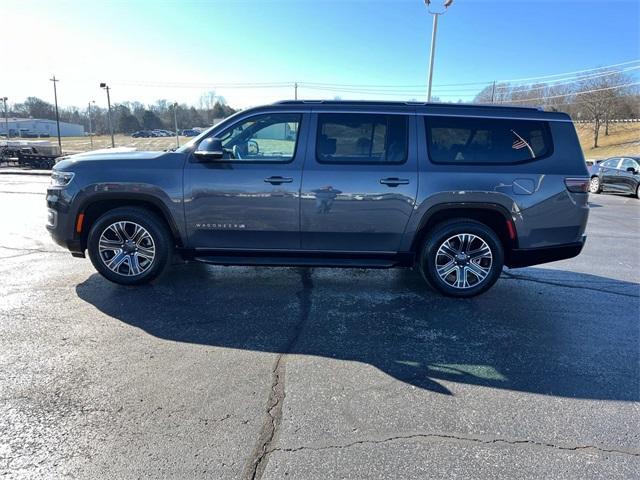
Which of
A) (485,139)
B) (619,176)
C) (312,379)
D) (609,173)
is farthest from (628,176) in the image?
(312,379)

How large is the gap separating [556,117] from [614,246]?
4428 mm

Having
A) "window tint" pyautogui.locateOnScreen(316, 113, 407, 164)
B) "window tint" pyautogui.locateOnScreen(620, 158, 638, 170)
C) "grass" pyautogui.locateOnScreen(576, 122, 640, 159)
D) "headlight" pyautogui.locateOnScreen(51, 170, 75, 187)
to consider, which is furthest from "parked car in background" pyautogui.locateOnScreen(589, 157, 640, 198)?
"grass" pyautogui.locateOnScreen(576, 122, 640, 159)

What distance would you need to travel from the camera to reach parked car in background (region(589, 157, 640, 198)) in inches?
614

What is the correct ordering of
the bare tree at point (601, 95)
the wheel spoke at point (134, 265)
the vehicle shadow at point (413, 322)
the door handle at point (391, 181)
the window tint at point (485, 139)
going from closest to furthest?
the vehicle shadow at point (413, 322), the door handle at point (391, 181), the window tint at point (485, 139), the wheel spoke at point (134, 265), the bare tree at point (601, 95)

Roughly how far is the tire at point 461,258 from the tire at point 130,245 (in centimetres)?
293

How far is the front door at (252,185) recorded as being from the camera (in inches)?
168

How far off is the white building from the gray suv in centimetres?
10722

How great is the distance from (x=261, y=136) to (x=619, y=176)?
56.3 feet

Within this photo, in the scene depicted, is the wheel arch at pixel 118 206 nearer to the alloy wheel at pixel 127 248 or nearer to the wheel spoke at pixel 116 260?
the alloy wheel at pixel 127 248

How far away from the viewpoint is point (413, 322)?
3.92 metres

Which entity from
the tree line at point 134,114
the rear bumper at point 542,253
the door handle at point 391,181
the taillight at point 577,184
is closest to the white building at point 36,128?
the tree line at point 134,114

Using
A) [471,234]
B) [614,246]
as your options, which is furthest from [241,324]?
[614,246]

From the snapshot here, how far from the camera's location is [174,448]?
226cm

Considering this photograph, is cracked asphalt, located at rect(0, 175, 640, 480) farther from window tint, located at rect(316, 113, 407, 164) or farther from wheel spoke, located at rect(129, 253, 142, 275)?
window tint, located at rect(316, 113, 407, 164)
